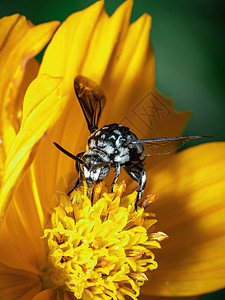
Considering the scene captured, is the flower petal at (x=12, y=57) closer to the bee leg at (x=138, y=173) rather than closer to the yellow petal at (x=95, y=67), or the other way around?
the yellow petal at (x=95, y=67)

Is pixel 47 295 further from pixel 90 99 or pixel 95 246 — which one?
pixel 90 99

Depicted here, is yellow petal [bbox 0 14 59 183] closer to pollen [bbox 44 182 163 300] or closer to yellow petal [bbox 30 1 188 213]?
yellow petal [bbox 30 1 188 213]

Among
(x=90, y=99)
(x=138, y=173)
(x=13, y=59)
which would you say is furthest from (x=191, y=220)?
(x=13, y=59)

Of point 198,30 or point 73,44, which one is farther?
point 198,30

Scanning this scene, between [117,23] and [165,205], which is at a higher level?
[117,23]

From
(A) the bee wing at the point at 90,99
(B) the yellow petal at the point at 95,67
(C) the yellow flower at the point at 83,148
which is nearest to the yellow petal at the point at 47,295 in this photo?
(C) the yellow flower at the point at 83,148

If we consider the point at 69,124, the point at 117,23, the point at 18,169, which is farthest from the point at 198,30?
the point at 18,169

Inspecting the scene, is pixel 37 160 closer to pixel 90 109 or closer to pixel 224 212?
pixel 90 109
